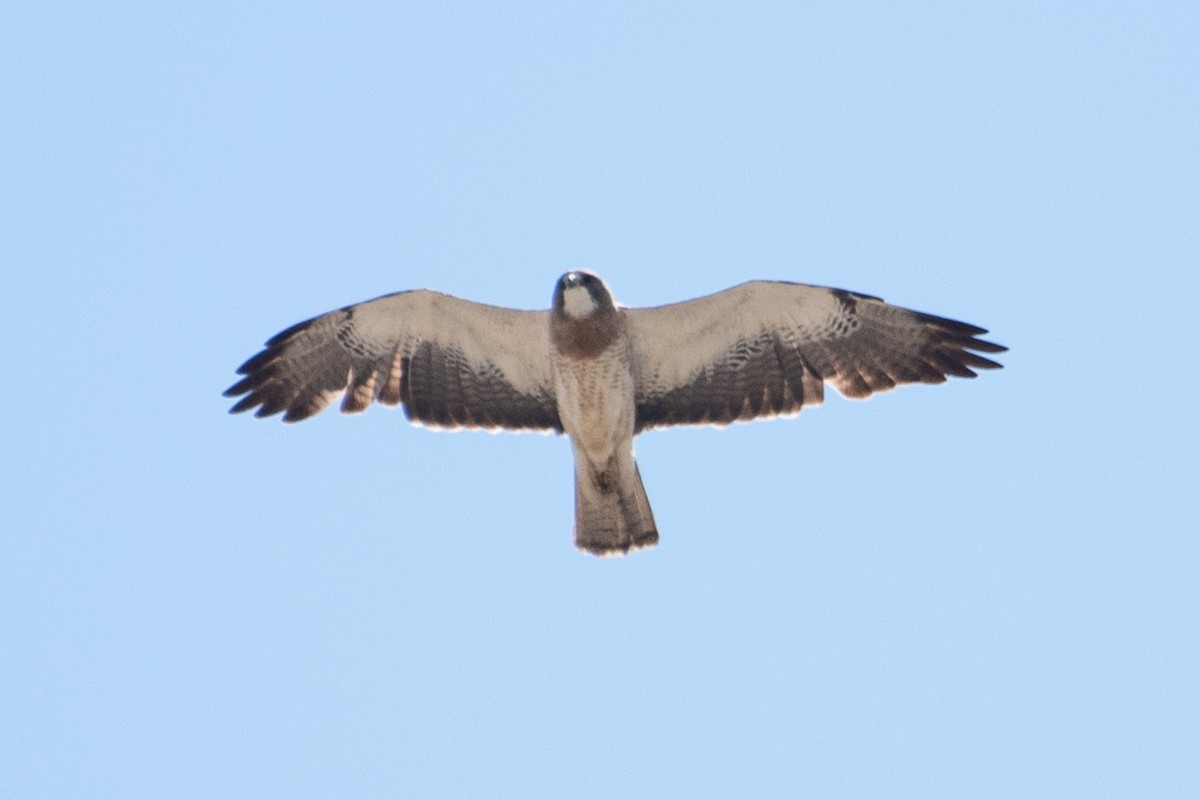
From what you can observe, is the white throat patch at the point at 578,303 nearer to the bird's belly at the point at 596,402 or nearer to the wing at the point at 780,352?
the bird's belly at the point at 596,402

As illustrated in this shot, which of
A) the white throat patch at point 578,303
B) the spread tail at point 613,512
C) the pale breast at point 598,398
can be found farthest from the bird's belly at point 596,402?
the white throat patch at point 578,303

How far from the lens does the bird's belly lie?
498 inches

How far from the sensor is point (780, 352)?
13219 mm

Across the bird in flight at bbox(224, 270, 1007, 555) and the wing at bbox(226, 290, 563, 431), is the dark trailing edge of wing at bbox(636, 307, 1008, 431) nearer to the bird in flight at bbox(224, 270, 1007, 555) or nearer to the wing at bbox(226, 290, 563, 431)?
the bird in flight at bbox(224, 270, 1007, 555)

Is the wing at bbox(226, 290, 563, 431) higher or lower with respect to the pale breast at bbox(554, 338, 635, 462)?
higher

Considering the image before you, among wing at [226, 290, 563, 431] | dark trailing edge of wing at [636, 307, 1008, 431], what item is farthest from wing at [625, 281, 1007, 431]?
wing at [226, 290, 563, 431]

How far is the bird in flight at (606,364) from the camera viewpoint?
1278 centimetres

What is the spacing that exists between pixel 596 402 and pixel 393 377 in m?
1.71

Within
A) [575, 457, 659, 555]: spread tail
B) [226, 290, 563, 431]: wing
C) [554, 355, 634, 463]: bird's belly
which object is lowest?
[575, 457, 659, 555]: spread tail

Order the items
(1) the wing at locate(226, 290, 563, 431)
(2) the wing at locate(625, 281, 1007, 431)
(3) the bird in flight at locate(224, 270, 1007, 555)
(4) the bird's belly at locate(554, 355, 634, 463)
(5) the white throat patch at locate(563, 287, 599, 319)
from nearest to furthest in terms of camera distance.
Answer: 1. (5) the white throat patch at locate(563, 287, 599, 319)
2. (4) the bird's belly at locate(554, 355, 634, 463)
3. (3) the bird in flight at locate(224, 270, 1007, 555)
4. (2) the wing at locate(625, 281, 1007, 431)
5. (1) the wing at locate(226, 290, 563, 431)

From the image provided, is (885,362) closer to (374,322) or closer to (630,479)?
(630,479)

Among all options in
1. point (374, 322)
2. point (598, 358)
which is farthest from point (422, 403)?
point (598, 358)

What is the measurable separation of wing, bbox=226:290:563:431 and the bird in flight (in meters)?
0.01

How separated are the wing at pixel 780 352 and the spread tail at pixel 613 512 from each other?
50 cm
